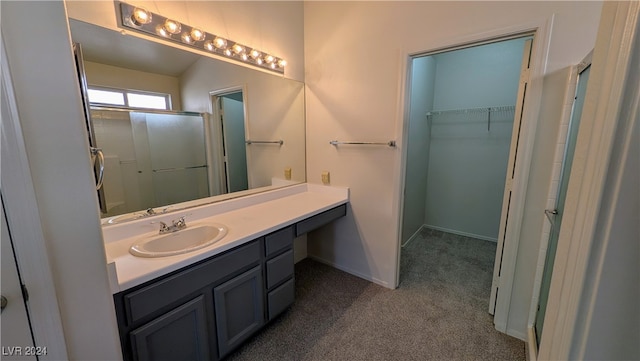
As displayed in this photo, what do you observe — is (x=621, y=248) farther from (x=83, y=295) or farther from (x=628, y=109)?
(x=83, y=295)

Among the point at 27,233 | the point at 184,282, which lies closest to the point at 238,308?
the point at 184,282

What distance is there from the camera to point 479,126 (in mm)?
3250

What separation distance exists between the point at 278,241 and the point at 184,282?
0.62 metres

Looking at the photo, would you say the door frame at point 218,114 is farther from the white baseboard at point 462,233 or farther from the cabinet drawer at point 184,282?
the white baseboard at point 462,233

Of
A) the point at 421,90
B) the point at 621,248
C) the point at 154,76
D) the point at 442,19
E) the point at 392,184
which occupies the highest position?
the point at 442,19

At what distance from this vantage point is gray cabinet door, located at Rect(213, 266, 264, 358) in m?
1.42

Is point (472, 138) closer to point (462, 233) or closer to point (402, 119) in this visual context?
point (462, 233)

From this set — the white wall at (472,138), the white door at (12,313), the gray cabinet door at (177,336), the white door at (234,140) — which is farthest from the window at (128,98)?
the white wall at (472,138)

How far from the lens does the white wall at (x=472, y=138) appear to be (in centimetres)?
305

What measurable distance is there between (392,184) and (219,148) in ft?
4.81

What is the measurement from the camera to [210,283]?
133cm

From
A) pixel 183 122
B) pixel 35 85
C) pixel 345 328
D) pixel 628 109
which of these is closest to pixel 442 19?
pixel 628 109

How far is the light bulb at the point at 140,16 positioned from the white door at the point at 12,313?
1237 millimetres

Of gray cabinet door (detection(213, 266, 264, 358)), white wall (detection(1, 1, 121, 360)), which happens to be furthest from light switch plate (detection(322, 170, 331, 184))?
white wall (detection(1, 1, 121, 360))
